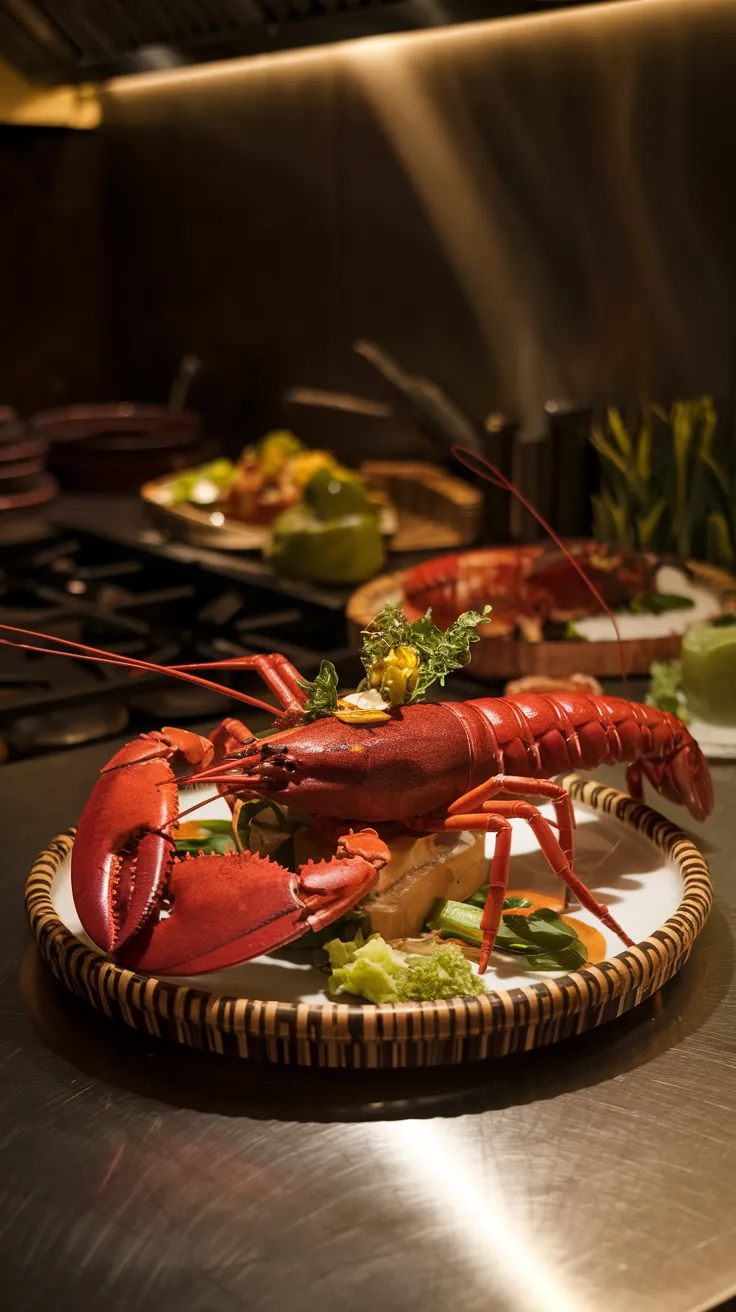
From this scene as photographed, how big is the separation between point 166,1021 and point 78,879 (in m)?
0.13

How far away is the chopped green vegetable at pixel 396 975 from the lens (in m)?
0.90

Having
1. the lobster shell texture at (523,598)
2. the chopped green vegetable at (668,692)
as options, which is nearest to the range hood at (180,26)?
the lobster shell texture at (523,598)

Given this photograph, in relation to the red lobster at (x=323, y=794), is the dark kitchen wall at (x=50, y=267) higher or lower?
higher

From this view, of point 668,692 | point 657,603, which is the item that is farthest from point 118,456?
point 668,692

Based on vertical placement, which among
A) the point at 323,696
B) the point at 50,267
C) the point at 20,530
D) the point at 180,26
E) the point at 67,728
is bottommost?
the point at 67,728

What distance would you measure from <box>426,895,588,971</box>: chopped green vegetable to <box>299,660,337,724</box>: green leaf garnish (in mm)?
194

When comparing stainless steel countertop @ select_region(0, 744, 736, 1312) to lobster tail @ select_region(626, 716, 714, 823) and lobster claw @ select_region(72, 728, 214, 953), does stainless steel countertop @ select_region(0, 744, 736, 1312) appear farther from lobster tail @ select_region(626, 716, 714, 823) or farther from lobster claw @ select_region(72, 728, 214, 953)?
lobster tail @ select_region(626, 716, 714, 823)

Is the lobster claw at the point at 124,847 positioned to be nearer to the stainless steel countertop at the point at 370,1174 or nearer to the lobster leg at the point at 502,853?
the stainless steel countertop at the point at 370,1174

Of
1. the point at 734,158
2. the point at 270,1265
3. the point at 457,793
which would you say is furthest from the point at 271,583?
the point at 270,1265

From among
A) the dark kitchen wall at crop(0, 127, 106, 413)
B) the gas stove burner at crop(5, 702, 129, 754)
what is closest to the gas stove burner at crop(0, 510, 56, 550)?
the gas stove burner at crop(5, 702, 129, 754)

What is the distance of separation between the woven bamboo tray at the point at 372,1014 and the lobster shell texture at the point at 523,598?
81 centimetres

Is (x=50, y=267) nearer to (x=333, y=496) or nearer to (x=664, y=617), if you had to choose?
(x=333, y=496)

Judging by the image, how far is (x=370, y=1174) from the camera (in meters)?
0.80

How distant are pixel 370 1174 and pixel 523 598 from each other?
4.07 feet
